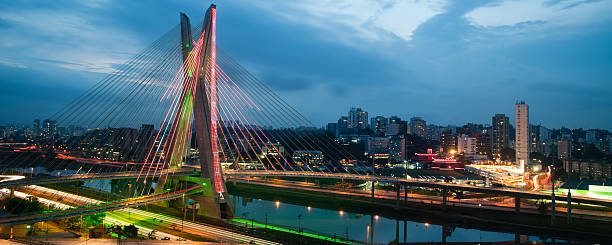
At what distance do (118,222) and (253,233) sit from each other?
289 inches

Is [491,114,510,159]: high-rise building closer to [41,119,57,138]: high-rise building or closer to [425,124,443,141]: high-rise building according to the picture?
[425,124,443,141]: high-rise building

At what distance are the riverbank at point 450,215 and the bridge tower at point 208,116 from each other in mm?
12258

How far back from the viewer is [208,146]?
65.3 feet

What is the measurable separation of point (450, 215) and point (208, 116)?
17.1 metres

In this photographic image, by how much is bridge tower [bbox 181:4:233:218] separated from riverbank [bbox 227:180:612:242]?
1226 centimetres

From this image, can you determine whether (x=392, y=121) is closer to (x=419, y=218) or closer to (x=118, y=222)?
(x=419, y=218)

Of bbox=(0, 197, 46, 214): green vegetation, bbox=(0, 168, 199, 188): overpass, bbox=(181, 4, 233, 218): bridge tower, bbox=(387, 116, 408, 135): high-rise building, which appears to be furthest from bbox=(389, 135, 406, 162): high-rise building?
bbox=(0, 197, 46, 214): green vegetation

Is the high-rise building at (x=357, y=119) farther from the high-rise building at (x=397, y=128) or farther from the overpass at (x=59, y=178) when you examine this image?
the overpass at (x=59, y=178)

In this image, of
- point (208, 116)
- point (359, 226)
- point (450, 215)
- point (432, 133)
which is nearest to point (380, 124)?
point (432, 133)

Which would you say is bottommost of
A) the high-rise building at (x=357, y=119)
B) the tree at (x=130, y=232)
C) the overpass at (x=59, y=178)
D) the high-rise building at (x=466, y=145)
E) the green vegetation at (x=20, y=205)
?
the tree at (x=130, y=232)

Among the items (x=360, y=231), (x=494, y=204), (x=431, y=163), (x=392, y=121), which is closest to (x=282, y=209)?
(x=360, y=231)

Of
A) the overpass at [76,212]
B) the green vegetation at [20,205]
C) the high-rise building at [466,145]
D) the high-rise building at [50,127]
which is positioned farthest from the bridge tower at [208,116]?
the high-rise building at [466,145]

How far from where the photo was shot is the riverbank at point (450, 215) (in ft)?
69.1

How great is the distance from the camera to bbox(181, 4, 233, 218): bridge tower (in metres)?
19.8
